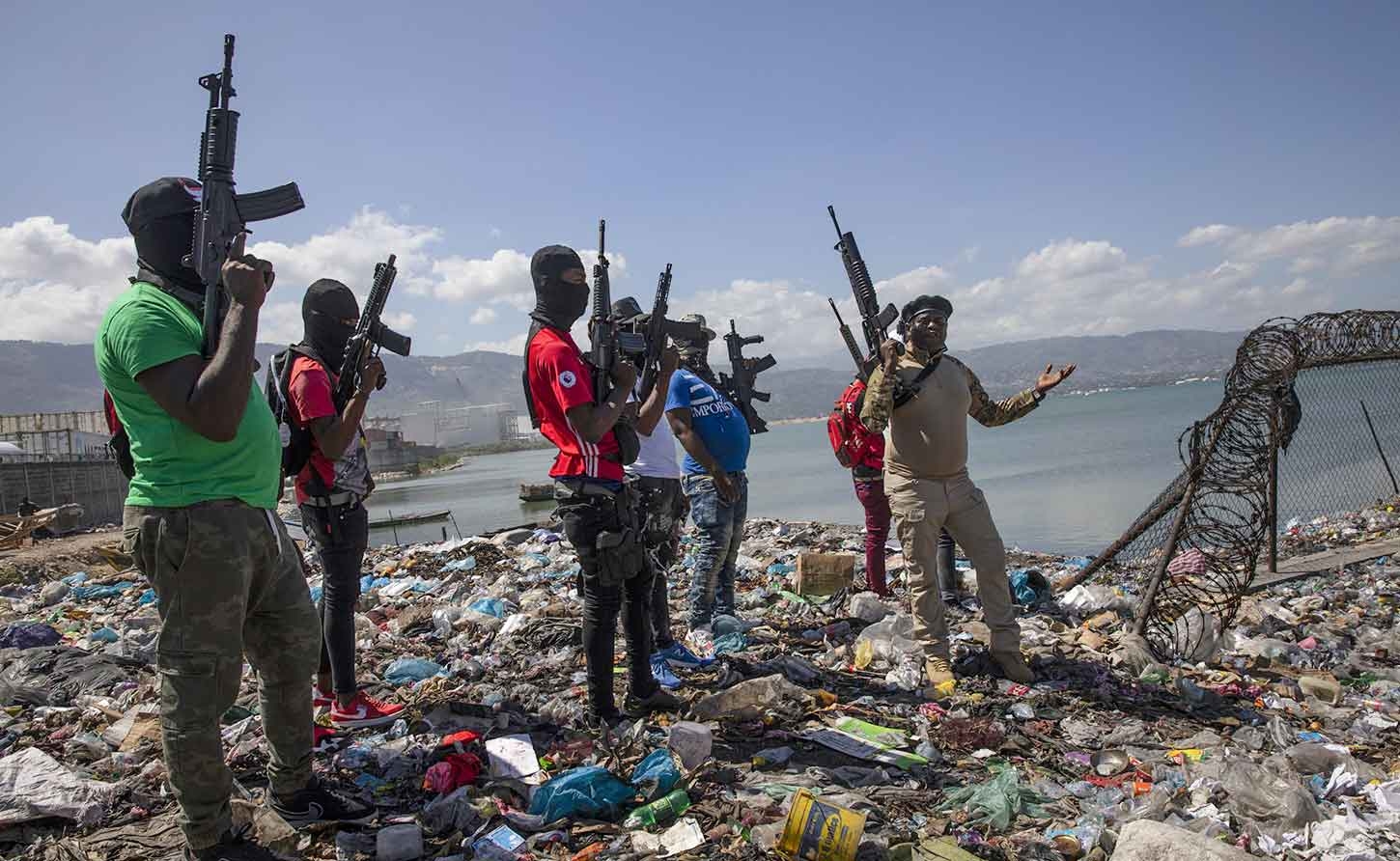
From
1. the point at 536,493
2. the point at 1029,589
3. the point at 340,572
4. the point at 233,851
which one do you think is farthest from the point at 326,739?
the point at 536,493

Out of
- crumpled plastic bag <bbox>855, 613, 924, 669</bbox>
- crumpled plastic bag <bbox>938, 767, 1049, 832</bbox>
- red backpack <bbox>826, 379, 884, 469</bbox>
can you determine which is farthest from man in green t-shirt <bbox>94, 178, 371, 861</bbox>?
red backpack <bbox>826, 379, 884, 469</bbox>

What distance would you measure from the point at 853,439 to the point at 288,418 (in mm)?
3913

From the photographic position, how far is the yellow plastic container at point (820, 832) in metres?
2.41

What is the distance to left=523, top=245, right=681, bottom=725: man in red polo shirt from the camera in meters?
3.22

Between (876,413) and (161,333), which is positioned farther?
(876,413)

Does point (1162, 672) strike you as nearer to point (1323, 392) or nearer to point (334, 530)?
point (334, 530)

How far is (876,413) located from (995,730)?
153 cm

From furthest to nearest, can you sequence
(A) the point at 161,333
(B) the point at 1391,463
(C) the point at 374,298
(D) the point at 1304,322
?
(B) the point at 1391,463, (D) the point at 1304,322, (C) the point at 374,298, (A) the point at 161,333

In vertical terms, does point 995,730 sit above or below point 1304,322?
below

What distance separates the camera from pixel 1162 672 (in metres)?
4.29

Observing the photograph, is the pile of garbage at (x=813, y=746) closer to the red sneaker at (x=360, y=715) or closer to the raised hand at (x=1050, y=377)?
the red sneaker at (x=360, y=715)

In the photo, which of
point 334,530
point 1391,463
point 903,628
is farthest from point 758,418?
point 1391,463

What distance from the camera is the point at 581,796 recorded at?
277 centimetres

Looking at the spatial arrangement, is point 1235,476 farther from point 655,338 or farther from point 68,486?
point 68,486
